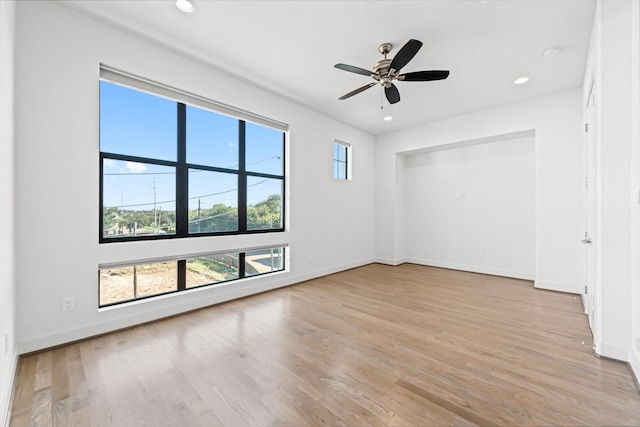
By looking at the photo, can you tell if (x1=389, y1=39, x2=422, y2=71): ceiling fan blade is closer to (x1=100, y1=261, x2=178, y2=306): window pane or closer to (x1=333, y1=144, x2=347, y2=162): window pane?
(x1=333, y1=144, x2=347, y2=162): window pane

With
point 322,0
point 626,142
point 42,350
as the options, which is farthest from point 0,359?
point 626,142

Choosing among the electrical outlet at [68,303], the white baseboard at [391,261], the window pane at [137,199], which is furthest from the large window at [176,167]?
the white baseboard at [391,261]

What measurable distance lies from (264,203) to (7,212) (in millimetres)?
2592

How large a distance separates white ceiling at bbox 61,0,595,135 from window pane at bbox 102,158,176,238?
137 cm

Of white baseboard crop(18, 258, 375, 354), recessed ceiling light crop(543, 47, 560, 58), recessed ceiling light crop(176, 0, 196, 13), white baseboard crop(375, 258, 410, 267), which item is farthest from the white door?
recessed ceiling light crop(176, 0, 196, 13)

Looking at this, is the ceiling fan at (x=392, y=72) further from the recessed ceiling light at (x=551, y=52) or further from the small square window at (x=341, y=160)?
the small square window at (x=341, y=160)

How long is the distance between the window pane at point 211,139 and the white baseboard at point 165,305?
1620 millimetres

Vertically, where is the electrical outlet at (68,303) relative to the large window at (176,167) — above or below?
below

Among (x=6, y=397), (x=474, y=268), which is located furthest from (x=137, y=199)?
(x=474, y=268)

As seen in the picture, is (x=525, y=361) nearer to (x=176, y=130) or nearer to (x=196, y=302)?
(x=196, y=302)

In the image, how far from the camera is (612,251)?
2023 mm

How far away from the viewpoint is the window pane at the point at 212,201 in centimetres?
319

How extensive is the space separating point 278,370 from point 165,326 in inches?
58.6

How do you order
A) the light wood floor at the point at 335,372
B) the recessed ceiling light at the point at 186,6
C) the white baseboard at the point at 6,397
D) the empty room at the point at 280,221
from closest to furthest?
the white baseboard at the point at 6,397 → the light wood floor at the point at 335,372 → the empty room at the point at 280,221 → the recessed ceiling light at the point at 186,6
